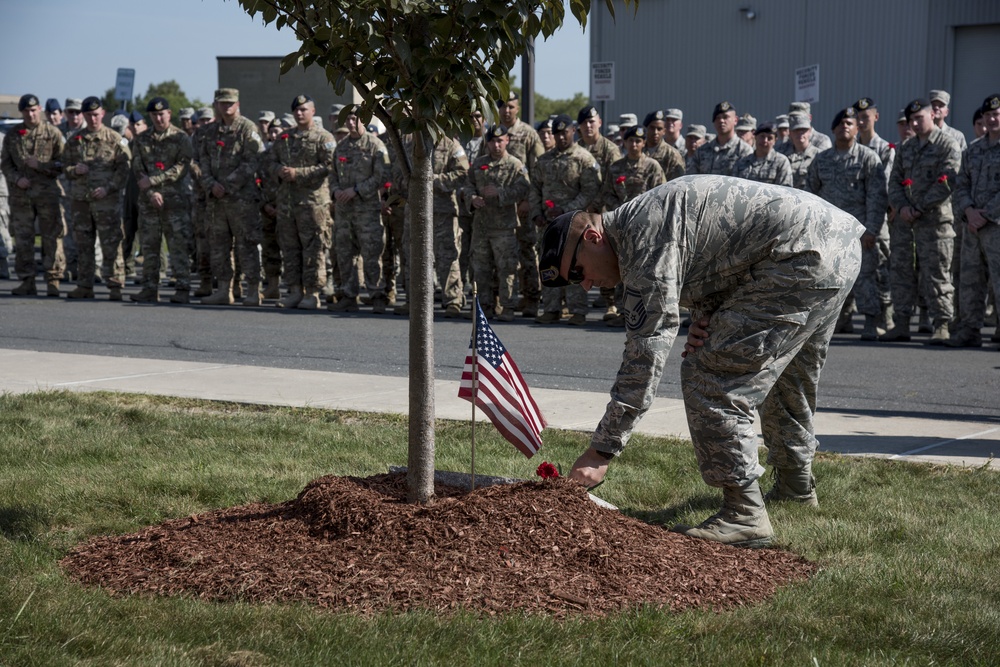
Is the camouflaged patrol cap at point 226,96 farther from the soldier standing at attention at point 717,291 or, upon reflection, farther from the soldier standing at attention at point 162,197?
the soldier standing at attention at point 717,291

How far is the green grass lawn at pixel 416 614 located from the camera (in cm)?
A: 383

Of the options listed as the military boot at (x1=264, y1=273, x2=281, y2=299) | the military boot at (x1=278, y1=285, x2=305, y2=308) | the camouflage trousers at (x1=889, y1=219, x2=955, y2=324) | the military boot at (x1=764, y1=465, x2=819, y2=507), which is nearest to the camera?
the military boot at (x1=764, y1=465, x2=819, y2=507)

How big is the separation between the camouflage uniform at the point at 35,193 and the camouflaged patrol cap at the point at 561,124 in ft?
25.4

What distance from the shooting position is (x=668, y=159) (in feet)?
50.4

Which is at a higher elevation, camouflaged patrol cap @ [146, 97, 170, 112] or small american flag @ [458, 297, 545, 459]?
camouflaged patrol cap @ [146, 97, 170, 112]

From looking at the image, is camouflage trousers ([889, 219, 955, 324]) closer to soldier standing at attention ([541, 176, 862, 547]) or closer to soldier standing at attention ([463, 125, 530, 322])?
soldier standing at attention ([463, 125, 530, 322])

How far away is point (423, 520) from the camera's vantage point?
4711 mm

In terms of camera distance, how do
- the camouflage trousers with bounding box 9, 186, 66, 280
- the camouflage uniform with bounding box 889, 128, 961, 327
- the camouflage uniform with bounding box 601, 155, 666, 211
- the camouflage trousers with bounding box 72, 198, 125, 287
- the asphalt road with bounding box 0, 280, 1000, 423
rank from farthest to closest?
the camouflage trousers with bounding box 9, 186, 66, 280 → the camouflage trousers with bounding box 72, 198, 125, 287 → the camouflage uniform with bounding box 601, 155, 666, 211 → the camouflage uniform with bounding box 889, 128, 961, 327 → the asphalt road with bounding box 0, 280, 1000, 423

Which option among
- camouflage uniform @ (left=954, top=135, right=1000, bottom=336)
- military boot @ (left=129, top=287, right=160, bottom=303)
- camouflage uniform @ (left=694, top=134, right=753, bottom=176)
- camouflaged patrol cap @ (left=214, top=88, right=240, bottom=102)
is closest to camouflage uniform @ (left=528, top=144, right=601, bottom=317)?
camouflage uniform @ (left=694, top=134, right=753, bottom=176)

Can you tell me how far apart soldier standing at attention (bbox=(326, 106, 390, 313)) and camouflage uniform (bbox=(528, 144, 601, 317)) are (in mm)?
2454

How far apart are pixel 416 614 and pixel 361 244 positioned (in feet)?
42.3

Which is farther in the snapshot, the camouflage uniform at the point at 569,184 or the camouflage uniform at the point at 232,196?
the camouflage uniform at the point at 232,196

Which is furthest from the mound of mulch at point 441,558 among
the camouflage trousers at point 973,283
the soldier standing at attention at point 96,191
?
the soldier standing at attention at point 96,191

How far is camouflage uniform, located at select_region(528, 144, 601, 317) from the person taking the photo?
14.9m
